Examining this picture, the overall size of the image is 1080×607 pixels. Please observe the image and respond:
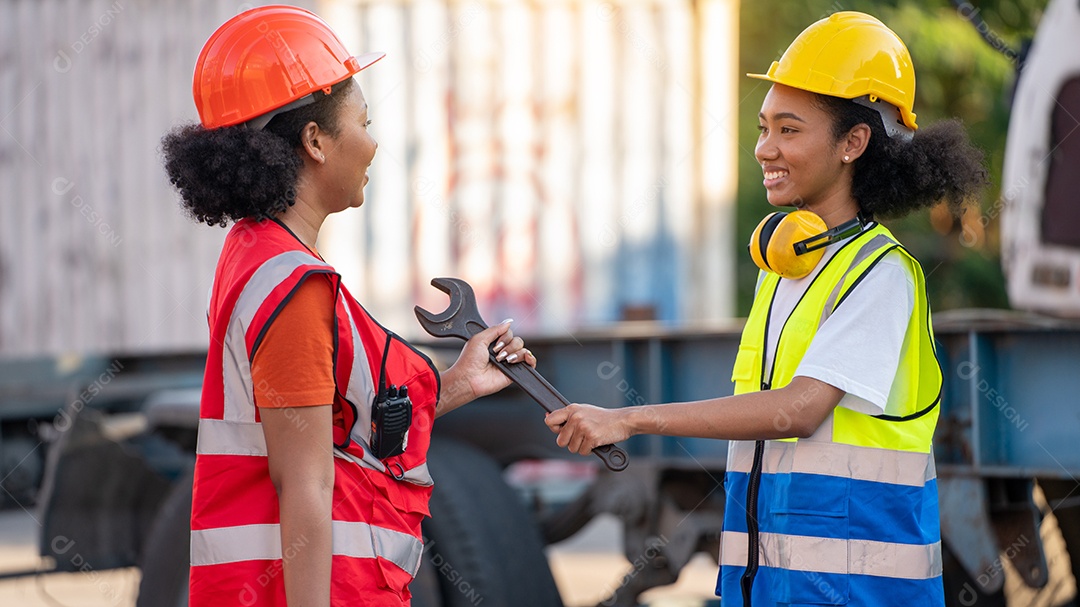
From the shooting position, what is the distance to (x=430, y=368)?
231 cm

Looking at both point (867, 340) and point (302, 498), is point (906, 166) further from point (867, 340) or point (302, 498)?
point (302, 498)

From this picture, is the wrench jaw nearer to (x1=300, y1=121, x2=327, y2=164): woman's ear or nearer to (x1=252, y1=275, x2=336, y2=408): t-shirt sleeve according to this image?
(x1=300, y1=121, x2=327, y2=164): woman's ear

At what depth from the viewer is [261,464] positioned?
6.93ft

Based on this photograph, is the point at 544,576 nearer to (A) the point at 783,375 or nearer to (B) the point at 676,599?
(B) the point at 676,599

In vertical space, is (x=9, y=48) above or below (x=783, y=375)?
above

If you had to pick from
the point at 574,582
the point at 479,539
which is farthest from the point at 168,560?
the point at 574,582

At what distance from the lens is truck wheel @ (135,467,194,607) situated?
4.40 metres

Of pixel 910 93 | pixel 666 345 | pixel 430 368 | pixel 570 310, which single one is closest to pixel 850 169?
pixel 910 93

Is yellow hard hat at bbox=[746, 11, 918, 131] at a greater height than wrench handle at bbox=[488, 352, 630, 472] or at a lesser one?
greater

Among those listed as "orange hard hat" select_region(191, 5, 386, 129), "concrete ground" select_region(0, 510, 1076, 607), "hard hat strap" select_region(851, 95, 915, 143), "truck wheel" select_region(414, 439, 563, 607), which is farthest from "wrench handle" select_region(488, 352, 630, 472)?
"concrete ground" select_region(0, 510, 1076, 607)

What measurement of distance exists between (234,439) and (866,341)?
1.21m

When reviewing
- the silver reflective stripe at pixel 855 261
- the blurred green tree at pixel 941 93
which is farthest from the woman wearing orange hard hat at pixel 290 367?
the blurred green tree at pixel 941 93

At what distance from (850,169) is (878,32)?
297mm

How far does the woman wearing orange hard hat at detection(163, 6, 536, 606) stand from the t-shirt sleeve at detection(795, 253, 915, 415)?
759mm
